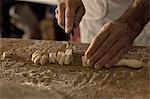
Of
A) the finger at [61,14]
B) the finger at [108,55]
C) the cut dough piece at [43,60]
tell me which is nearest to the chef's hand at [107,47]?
the finger at [108,55]

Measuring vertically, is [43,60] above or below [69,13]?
below

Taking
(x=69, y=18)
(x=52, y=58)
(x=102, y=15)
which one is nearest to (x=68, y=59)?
(x=52, y=58)

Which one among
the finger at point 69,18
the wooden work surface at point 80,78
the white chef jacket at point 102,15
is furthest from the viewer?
the white chef jacket at point 102,15

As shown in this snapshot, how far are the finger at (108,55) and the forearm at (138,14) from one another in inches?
3.1

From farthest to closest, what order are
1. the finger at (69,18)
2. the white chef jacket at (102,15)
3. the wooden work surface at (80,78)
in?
the white chef jacket at (102,15)
the finger at (69,18)
the wooden work surface at (80,78)

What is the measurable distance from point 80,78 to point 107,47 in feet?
0.36

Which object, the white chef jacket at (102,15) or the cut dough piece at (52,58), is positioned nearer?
the cut dough piece at (52,58)

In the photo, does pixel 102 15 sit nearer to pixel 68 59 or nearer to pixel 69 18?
pixel 69 18

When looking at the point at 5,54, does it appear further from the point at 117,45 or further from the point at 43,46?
the point at 117,45

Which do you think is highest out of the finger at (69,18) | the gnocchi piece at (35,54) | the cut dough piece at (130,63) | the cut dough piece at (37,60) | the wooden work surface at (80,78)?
the finger at (69,18)

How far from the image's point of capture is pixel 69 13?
1.06 m

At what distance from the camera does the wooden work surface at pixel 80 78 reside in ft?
2.61

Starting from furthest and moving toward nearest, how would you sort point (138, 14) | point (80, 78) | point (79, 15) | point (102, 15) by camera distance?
1. point (102, 15)
2. point (79, 15)
3. point (138, 14)
4. point (80, 78)

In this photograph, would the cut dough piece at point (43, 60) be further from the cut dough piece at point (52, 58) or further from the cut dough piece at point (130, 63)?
the cut dough piece at point (130, 63)
